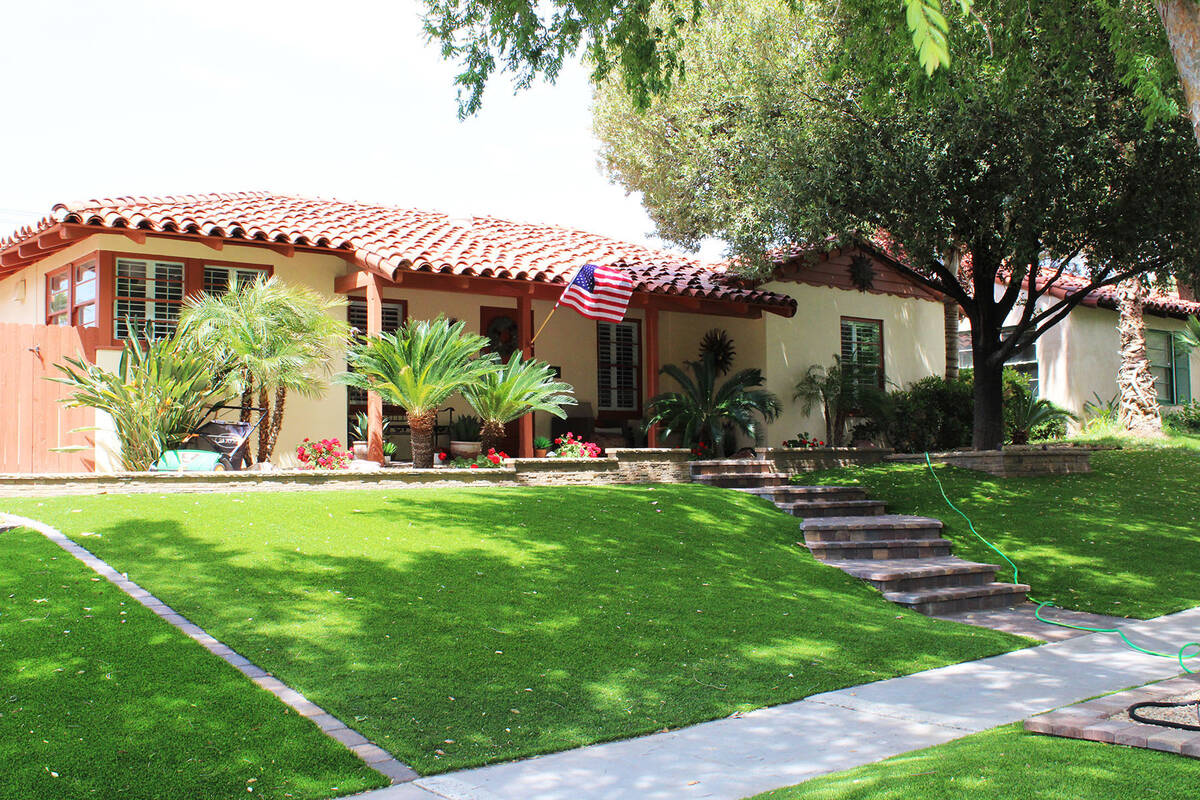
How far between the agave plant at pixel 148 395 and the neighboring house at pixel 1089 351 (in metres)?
17.8

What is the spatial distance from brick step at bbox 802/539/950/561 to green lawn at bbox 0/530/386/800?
23.1 ft

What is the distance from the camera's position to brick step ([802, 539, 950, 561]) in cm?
1066

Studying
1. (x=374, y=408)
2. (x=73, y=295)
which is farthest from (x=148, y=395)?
(x=73, y=295)

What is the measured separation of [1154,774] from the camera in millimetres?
4012

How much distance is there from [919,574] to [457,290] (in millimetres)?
7646

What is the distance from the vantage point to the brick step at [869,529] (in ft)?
36.6

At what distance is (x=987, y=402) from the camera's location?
15602 millimetres

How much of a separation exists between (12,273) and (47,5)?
39.5 feet

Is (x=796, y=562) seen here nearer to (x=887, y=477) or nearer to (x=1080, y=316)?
(x=887, y=477)

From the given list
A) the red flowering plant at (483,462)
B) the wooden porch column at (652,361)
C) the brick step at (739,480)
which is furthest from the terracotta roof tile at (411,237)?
the brick step at (739,480)

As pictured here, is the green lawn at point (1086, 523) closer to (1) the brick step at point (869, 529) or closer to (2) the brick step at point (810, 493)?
(1) the brick step at point (869, 529)

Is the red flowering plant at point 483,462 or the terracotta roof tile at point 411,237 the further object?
the red flowering plant at point 483,462

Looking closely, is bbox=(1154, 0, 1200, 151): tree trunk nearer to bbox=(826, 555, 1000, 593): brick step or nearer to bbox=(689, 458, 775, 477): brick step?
bbox=(826, 555, 1000, 593): brick step

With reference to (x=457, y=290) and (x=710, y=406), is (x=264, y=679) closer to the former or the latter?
(x=457, y=290)
